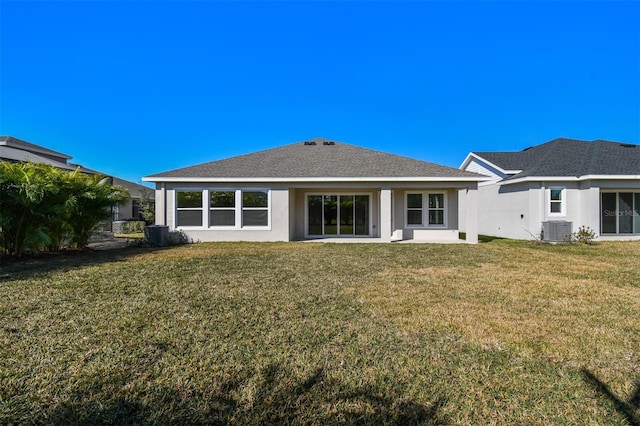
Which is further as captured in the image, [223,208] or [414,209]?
[414,209]

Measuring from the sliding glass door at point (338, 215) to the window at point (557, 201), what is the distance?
9106 mm

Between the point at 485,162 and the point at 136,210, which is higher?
the point at 485,162

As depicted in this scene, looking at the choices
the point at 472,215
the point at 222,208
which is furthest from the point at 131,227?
the point at 472,215

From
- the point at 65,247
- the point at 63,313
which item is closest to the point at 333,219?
the point at 65,247

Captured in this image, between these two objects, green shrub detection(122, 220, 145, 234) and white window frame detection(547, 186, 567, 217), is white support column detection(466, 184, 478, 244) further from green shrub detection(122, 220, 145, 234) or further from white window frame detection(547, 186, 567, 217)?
green shrub detection(122, 220, 145, 234)

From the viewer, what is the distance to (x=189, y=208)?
560 inches

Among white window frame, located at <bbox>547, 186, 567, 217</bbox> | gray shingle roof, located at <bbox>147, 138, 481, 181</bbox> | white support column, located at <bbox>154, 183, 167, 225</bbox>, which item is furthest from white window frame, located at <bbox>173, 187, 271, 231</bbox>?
white window frame, located at <bbox>547, 186, 567, 217</bbox>

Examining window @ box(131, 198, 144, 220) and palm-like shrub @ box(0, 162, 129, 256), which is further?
window @ box(131, 198, 144, 220)

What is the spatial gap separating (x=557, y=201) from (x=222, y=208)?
16.5m

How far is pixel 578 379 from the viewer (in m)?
2.88

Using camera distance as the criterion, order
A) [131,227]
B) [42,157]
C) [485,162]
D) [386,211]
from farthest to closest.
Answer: [42,157]
[131,227]
[485,162]
[386,211]

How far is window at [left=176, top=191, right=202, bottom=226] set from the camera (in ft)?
46.5

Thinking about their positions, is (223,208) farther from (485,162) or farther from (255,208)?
(485,162)

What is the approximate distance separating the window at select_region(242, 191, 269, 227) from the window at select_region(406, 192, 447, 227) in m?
7.27
